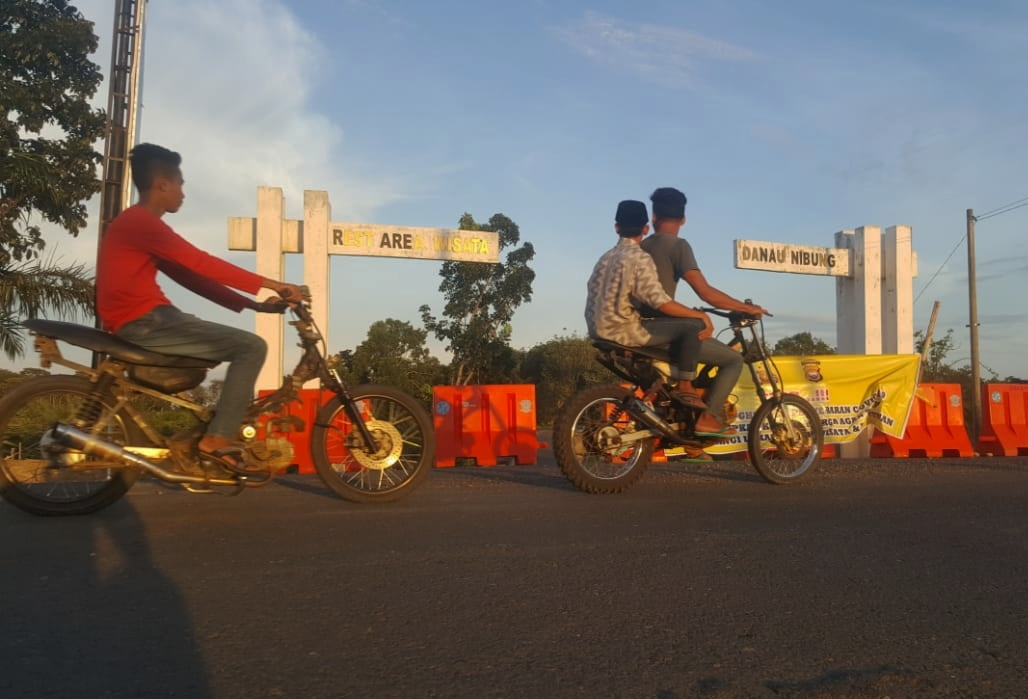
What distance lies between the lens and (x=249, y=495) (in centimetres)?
500

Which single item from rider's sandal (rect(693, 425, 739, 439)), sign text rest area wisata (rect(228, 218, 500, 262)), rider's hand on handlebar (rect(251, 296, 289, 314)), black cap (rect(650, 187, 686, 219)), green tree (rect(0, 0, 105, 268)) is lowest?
rider's sandal (rect(693, 425, 739, 439))

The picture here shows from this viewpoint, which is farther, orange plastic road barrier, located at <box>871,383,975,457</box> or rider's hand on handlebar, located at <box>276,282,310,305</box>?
orange plastic road barrier, located at <box>871,383,975,457</box>

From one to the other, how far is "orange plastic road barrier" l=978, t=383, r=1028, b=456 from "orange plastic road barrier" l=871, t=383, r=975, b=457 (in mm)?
422

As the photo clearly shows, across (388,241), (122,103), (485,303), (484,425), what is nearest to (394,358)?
(485,303)

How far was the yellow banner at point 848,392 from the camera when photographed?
8.93m

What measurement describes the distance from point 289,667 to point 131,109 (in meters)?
13.2

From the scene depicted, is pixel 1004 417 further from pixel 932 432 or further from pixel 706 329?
pixel 706 329

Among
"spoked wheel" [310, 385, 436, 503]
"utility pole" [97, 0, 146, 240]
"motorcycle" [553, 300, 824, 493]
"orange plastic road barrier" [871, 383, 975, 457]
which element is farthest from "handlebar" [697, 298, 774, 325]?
"utility pole" [97, 0, 146, 240]

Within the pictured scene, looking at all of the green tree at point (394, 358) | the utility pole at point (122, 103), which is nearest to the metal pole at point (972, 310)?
the green tree at point (394, 358)

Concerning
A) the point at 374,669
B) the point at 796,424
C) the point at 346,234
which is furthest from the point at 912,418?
the point at 346,234

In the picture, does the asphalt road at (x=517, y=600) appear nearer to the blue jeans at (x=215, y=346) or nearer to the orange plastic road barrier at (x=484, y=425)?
the blue jeans at (x=215, y=346)

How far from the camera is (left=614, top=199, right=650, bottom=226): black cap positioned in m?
5.50

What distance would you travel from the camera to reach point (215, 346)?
161 inches

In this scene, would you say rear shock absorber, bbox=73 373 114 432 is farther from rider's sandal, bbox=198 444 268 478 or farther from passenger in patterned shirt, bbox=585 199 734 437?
passenger in patterned shirt, bbox=585 199 734 437
